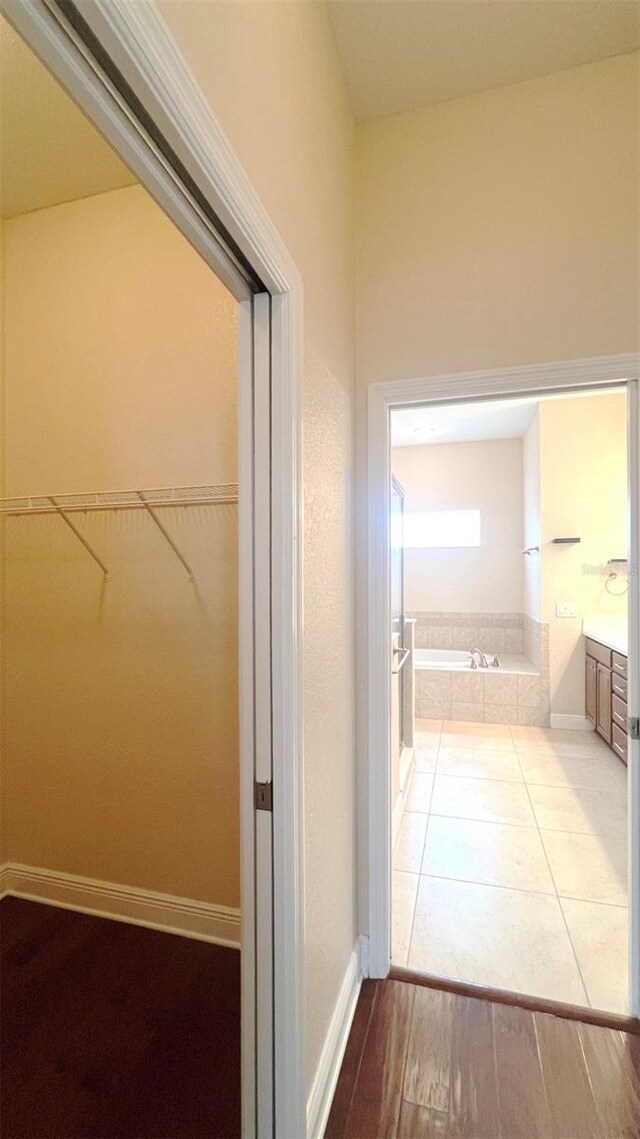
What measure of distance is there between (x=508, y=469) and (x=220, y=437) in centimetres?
473

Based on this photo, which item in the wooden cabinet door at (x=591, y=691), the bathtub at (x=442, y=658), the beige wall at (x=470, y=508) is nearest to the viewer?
the wooden cabinet door at (x=591, y=691)

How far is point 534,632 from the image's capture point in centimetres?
482

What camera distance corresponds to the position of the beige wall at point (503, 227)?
1549 millimetres

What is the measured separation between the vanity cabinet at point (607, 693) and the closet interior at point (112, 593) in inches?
112

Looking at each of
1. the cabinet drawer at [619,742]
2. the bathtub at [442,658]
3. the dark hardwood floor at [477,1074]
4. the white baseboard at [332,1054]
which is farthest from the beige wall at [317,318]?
the bathtub at [442,658]

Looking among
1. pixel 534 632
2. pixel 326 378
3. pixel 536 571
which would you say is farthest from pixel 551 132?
pixel 534 632

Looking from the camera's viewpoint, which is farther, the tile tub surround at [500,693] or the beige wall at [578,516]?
the tile tub surround at [500,693]

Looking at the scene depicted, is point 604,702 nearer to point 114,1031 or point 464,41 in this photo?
point 114,1031

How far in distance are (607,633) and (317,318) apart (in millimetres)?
3910

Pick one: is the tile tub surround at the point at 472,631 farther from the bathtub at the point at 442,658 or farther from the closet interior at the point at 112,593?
the closet interior at the point at 112,593

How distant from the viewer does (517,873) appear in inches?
90.0

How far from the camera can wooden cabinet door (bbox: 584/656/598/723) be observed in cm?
400

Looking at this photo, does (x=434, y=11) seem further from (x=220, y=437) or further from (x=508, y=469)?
(x=508, y=469)

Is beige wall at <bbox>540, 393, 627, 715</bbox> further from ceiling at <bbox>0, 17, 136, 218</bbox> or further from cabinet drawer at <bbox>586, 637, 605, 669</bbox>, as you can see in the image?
ceiling at <bbox>0, 17, 136, 218</bbox>
